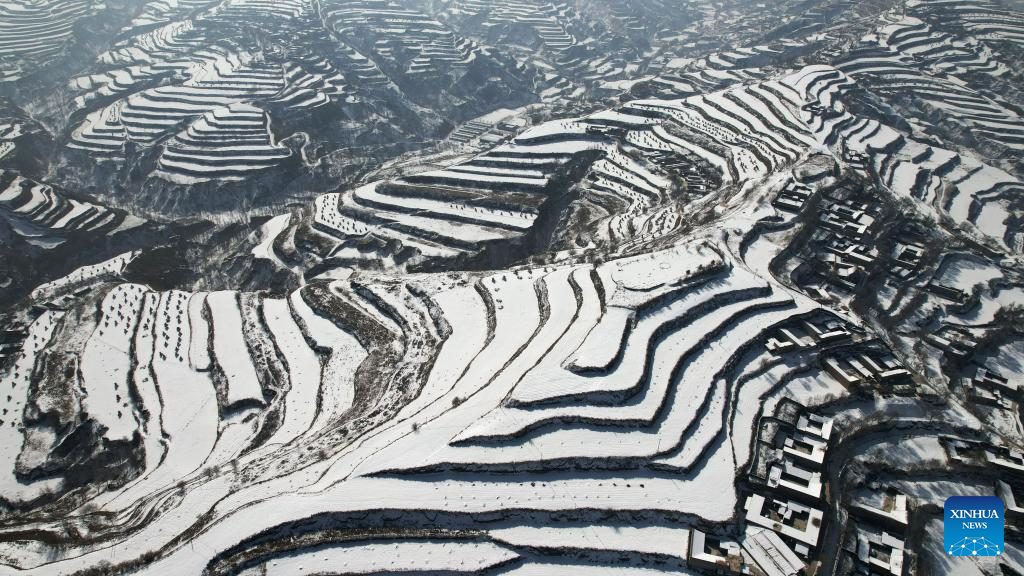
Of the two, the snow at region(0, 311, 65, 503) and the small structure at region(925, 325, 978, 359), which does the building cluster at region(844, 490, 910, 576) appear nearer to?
the small structure at region(925, 325, 978, 359)

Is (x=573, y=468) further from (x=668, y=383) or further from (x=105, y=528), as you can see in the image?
(x=105, y=528)

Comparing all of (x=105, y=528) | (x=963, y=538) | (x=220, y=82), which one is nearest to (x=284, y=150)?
(x=220, y=82)

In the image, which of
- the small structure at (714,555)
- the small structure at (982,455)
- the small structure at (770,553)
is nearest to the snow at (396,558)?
the small structure at (714,555)

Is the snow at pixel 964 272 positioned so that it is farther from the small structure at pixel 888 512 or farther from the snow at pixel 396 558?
the snow at pixel 396 558

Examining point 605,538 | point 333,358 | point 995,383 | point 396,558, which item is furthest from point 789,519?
point 333,358

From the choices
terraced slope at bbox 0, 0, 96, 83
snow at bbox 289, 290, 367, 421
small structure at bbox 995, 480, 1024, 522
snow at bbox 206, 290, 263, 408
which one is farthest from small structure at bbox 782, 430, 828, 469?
terraced slope at bbox 0, 0, 96, 83

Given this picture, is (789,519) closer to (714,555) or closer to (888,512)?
(714,555)

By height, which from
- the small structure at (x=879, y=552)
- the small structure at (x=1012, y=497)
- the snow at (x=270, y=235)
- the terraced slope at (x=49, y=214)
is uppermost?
the terraced slope at (x=49, y=214)

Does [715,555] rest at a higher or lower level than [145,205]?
lower
